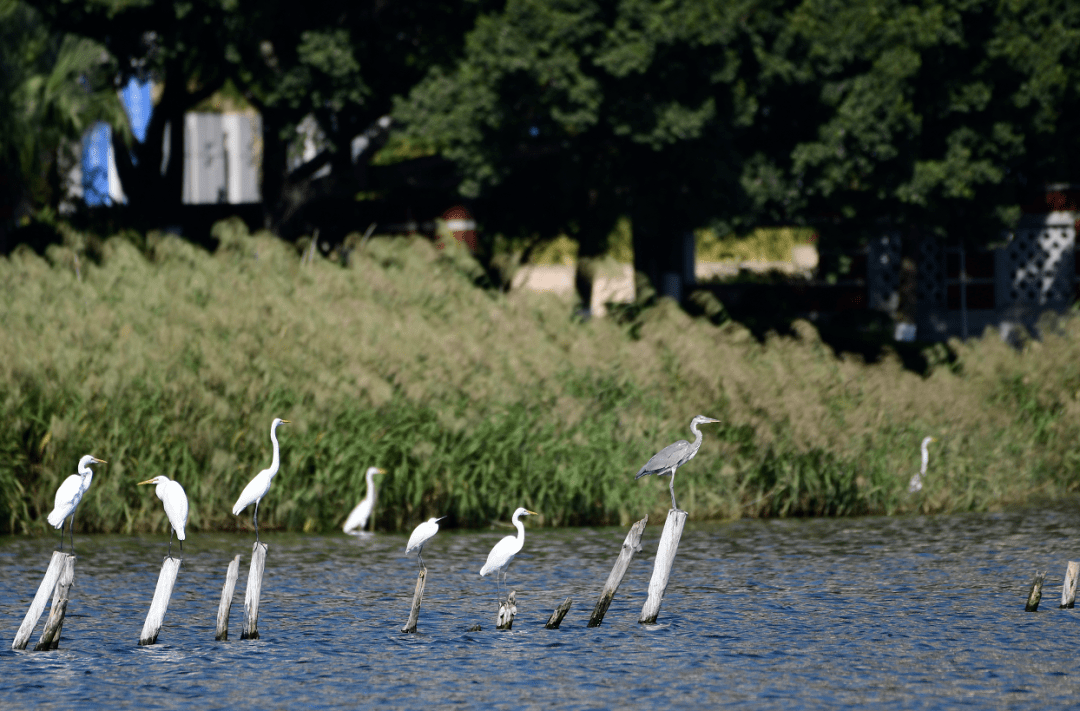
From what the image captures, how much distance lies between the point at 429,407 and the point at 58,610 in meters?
7.36

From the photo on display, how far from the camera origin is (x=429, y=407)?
18.5 meters

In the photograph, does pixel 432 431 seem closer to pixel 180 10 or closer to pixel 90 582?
pixel 90 582

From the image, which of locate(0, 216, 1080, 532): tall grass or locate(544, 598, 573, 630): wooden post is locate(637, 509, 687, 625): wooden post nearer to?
locate(544, 598, 573, 630): wooden post

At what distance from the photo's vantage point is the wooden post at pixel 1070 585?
43.8 ft

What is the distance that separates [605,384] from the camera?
64.5ft

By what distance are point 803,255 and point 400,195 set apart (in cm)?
1190

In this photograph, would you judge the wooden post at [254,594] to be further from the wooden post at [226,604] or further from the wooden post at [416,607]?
the wooden post at [416,607]

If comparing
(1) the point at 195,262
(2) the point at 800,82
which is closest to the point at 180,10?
(1) the point at 195,262

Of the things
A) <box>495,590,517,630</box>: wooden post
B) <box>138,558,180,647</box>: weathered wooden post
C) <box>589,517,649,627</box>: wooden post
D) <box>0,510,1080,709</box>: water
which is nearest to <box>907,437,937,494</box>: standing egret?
<box>0,510,1080,709</box>: water

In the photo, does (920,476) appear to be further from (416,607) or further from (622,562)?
(416,607)

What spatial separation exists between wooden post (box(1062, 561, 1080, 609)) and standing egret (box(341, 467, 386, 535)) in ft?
25.1

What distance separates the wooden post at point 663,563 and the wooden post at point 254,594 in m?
3.16

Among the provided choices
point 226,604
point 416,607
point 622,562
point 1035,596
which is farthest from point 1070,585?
point 226,604

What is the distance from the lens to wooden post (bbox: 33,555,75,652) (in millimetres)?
11445
